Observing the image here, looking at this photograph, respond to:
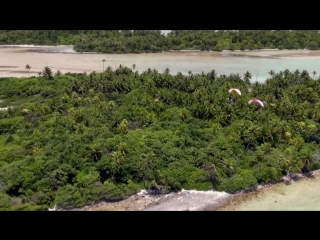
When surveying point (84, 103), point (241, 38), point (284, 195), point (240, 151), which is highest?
point (241, 38)

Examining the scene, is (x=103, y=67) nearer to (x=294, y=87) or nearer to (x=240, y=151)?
(x=294, y=87)

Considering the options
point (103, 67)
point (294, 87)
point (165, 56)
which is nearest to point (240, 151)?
point (294, 87)

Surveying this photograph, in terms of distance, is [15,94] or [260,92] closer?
[260,92]

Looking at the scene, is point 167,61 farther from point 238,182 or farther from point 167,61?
point 238,182

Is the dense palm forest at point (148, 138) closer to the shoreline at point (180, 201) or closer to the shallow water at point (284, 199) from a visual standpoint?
the shoreline at point (180, 201)

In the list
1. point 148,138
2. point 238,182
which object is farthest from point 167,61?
point 238,182

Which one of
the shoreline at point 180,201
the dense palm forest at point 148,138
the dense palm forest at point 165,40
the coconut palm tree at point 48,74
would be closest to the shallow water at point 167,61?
the dense palm forest at point 165,40
